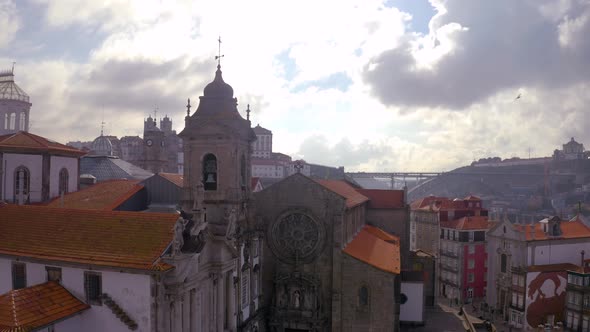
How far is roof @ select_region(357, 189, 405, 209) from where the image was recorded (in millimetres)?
54875

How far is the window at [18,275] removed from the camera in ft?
76.3

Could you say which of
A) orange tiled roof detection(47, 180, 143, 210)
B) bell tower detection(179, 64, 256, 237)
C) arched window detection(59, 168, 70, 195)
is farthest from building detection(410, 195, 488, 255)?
arched window detection(59, 168, 70, 195)

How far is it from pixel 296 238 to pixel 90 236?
1719 centimetres

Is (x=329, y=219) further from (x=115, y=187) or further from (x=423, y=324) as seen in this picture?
(x=115, y=187)

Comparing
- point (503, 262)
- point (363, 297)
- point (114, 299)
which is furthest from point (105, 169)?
point (503, 262)

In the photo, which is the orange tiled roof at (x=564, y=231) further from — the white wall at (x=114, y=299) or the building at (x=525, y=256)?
the white wall at (x=114, y=299)

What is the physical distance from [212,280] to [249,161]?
33.0 ft

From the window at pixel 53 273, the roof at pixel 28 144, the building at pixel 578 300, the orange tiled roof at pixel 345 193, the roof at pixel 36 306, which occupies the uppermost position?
the roof at pixel 28 144

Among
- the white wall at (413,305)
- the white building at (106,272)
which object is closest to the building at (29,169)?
the white building at (106,272)

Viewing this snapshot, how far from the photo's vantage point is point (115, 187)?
36156 mm

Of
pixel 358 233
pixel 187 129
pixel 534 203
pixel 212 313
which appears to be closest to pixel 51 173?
pixel 187 129

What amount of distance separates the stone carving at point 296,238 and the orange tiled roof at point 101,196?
11.6 m

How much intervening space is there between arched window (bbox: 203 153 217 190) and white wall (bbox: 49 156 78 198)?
14.3 meters

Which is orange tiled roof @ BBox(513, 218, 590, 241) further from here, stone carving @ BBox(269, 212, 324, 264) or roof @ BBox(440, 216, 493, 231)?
stone carving @ BBox(269, 212, 324, 264)
